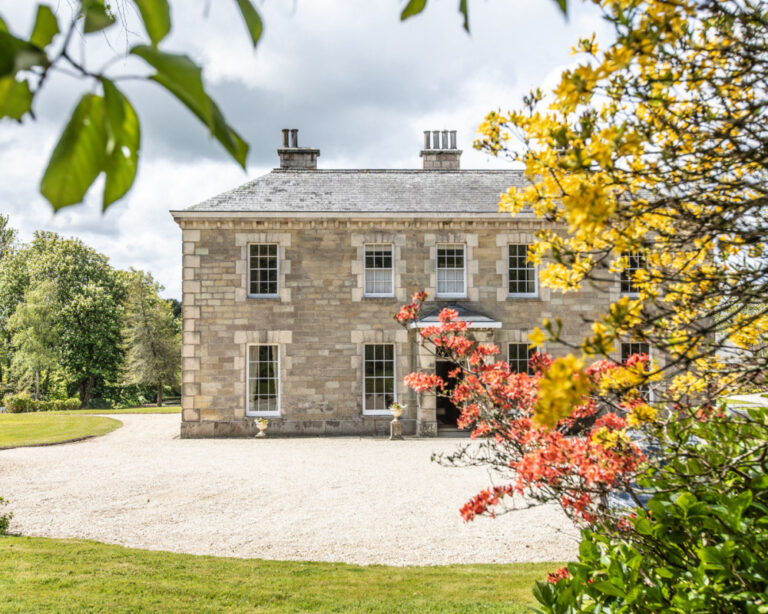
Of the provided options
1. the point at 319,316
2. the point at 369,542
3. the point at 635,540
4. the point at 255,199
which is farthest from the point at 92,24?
the point at 255,199

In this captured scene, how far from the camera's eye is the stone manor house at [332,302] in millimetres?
17016

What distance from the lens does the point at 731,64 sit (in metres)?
2.59

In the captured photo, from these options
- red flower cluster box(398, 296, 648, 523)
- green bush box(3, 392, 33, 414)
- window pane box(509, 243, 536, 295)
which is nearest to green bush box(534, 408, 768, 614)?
red flower cluster box(398, 296, 648, 523)

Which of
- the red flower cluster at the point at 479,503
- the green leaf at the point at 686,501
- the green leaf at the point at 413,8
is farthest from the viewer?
the red flower cluster at the point at 479,503

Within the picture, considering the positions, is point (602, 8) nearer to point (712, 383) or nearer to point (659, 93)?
point (659, 93)

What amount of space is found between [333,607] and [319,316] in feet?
40.7

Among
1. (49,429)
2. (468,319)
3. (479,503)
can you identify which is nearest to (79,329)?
(49,429)

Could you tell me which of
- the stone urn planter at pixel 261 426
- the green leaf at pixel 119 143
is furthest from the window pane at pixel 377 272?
the green leaf at pixel 119 143

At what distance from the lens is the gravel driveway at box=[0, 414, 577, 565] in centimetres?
748

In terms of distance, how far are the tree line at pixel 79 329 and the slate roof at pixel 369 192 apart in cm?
2194

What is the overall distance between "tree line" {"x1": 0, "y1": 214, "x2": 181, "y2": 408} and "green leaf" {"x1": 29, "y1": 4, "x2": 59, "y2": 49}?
38.2 m

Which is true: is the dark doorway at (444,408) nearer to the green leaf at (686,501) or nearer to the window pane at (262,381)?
the window pane at (262,381)

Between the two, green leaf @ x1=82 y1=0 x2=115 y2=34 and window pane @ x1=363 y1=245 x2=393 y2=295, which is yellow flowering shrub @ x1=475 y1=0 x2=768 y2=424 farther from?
window pane @ x1=363 y1=245 x2=393 y2=295

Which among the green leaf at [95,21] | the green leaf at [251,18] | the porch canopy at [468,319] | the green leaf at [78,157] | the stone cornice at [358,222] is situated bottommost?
the green leaf at [78,157]
